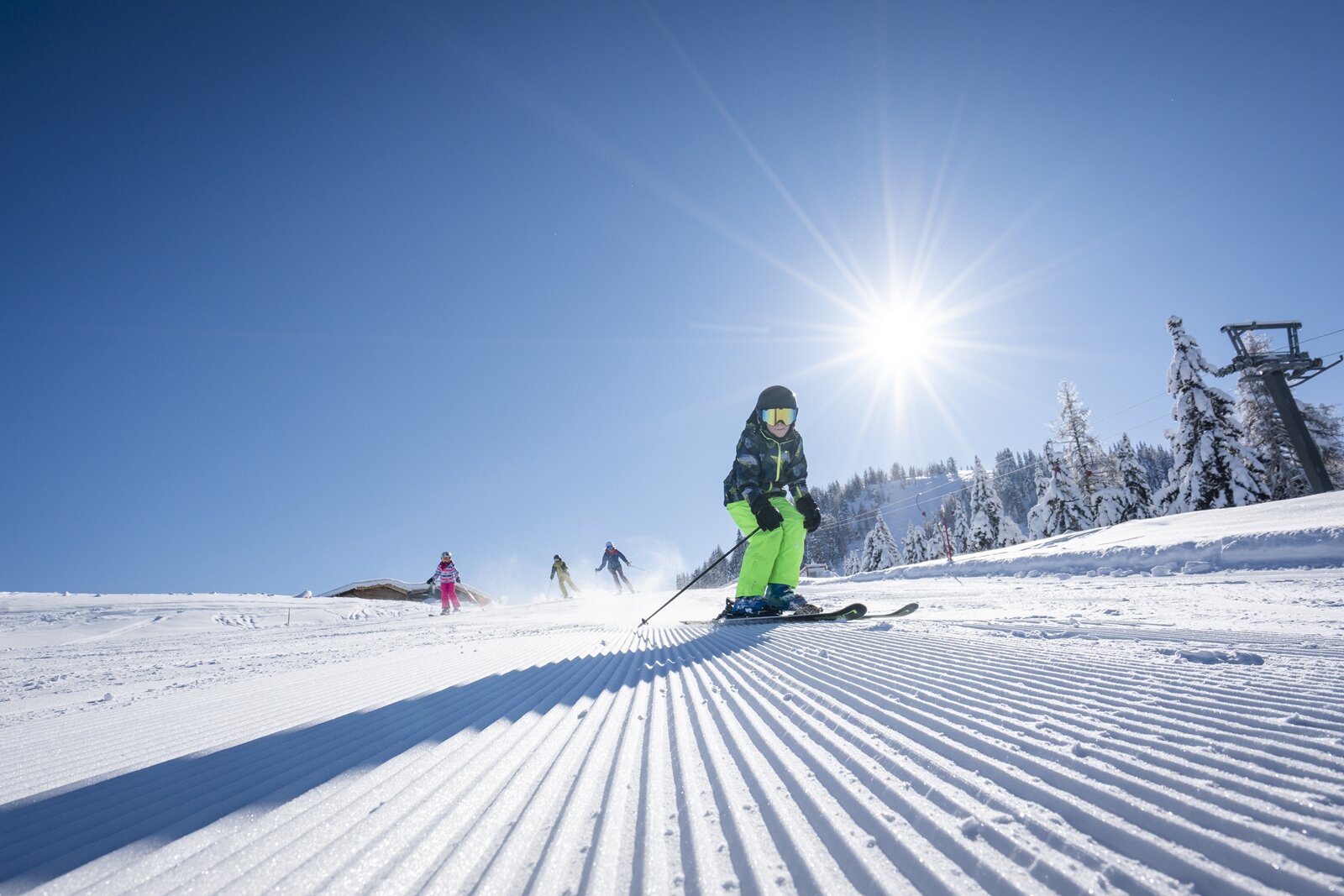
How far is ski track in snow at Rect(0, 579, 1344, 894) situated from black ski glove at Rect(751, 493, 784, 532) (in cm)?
241

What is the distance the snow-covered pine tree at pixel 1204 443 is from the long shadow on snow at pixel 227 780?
28531 millimetres

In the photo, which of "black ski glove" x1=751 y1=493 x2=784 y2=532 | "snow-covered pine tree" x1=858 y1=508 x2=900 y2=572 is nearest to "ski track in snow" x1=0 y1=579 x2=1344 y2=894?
"black ski glove" x1=751 y1=493 x2=784 y2=532

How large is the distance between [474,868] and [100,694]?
373 cm

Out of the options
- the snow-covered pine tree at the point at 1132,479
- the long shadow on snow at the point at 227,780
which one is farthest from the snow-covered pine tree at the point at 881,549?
the long shadow on snow at the point at 227,780

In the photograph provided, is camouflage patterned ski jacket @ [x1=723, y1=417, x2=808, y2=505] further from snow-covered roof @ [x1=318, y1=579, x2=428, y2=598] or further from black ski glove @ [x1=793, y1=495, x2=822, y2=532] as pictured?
snow-covered roof @ [x1=318, y1=579, x2=428, y2=598]

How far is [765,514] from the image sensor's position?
469 centimetres

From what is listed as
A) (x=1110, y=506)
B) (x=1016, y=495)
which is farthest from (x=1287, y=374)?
(x=1016, y=495)

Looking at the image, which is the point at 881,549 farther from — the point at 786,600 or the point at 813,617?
the point at 813,617

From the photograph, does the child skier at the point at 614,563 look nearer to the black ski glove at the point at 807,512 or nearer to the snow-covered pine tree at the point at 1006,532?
the black ski glove at the point at 807,512

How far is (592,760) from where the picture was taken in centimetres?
119

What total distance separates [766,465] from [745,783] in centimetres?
438

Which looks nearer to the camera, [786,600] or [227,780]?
[227,780]

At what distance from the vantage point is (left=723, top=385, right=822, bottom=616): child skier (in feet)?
16.4

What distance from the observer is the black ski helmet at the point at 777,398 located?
5.27 meters
